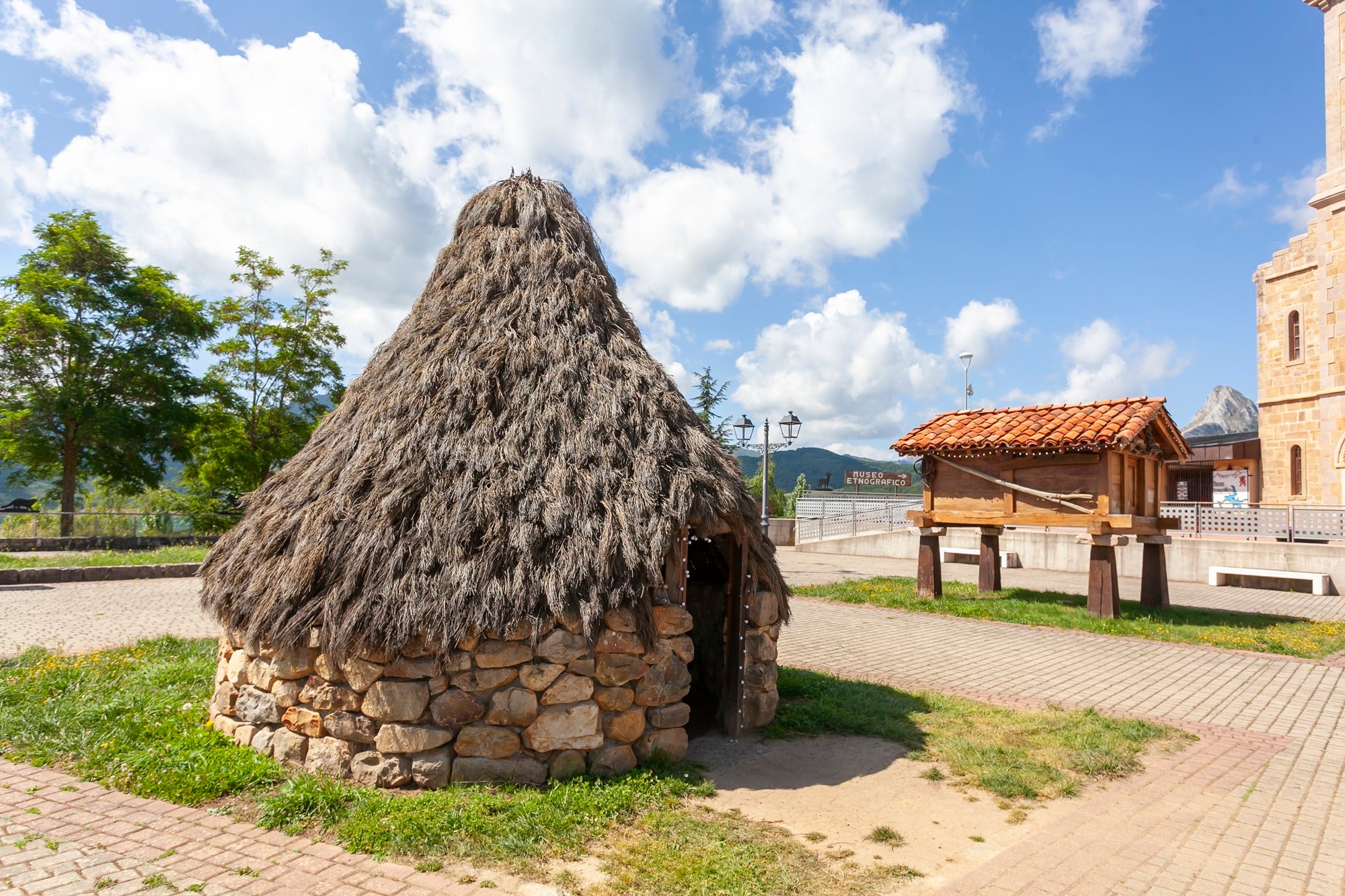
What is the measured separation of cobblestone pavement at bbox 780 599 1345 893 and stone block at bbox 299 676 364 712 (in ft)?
13.0

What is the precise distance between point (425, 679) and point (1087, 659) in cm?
923

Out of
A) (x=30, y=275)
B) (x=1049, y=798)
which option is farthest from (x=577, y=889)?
(x=30, y=275)

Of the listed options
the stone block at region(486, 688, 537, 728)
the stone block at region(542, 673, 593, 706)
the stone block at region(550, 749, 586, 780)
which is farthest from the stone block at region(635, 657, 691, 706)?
the stone block at region(486, 688, 537, 728)

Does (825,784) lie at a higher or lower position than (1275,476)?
lower

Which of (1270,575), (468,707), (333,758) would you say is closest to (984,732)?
(468,707)

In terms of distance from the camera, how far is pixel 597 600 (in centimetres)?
530

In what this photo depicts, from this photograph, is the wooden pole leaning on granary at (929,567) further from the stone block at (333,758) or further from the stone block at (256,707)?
the stone block at (256,707)

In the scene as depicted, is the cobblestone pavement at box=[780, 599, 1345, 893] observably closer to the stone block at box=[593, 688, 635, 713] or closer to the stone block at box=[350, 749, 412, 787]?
the stone block at box=[593, 688, 635, 713]

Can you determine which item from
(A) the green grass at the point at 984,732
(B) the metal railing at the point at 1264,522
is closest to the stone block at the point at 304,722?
(A) the green grass at the point at 984,732

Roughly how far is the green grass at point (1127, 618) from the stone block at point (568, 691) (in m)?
10.6

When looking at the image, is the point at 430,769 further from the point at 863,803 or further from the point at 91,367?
the point at 91,367

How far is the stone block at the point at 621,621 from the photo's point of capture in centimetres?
546

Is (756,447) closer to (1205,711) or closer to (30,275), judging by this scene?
(1205,711)

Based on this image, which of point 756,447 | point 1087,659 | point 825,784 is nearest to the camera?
point 825,784
